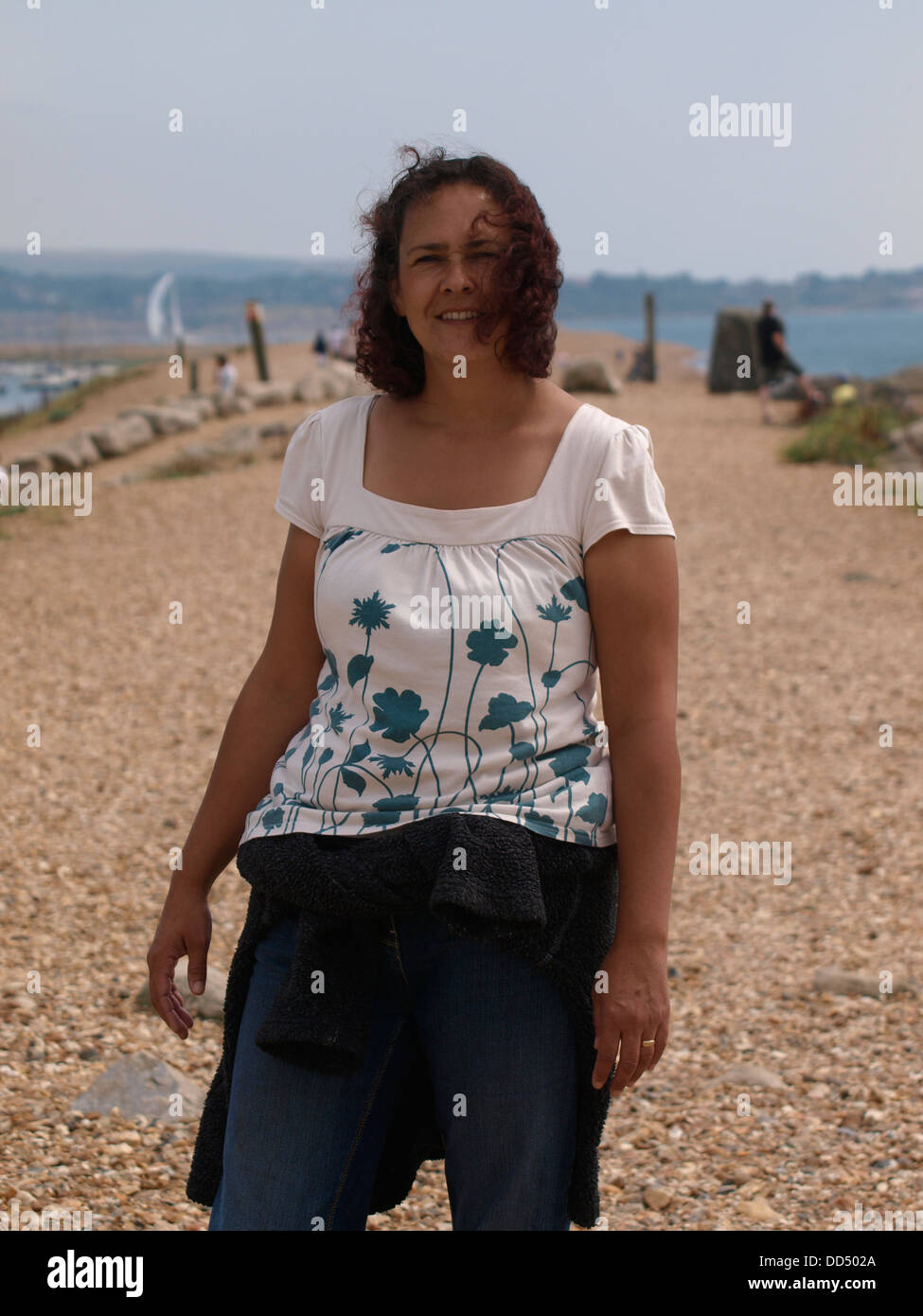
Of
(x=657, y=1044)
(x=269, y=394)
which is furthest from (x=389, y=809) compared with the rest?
(x=269, y=394)

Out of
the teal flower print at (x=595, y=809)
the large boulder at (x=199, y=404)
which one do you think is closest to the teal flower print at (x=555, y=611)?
the teal flower print at (x=595, y=809)

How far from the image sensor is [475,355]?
1.89m

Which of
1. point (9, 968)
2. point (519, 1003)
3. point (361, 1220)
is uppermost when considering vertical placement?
point (519, 1003)

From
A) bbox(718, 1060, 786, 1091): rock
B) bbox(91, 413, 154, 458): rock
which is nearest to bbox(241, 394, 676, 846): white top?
bbox(718, 1060, 786, 1091): rock

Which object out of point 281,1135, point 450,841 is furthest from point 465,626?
point 281,1135

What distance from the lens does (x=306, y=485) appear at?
1974 mm

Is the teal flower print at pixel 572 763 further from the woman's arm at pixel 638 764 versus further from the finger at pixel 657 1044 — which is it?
the finger at pixel 657 1044

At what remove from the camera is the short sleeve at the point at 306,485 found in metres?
1.96

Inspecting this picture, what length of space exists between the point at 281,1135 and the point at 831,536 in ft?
33.4

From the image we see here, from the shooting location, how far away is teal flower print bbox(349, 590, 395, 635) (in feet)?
5.83

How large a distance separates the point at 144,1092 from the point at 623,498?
231cm

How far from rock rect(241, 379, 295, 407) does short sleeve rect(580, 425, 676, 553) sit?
65.0ft

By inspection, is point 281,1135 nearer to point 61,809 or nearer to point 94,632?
point 61,809

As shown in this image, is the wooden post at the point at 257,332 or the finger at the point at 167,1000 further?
the wooden post at the point at 257,332
